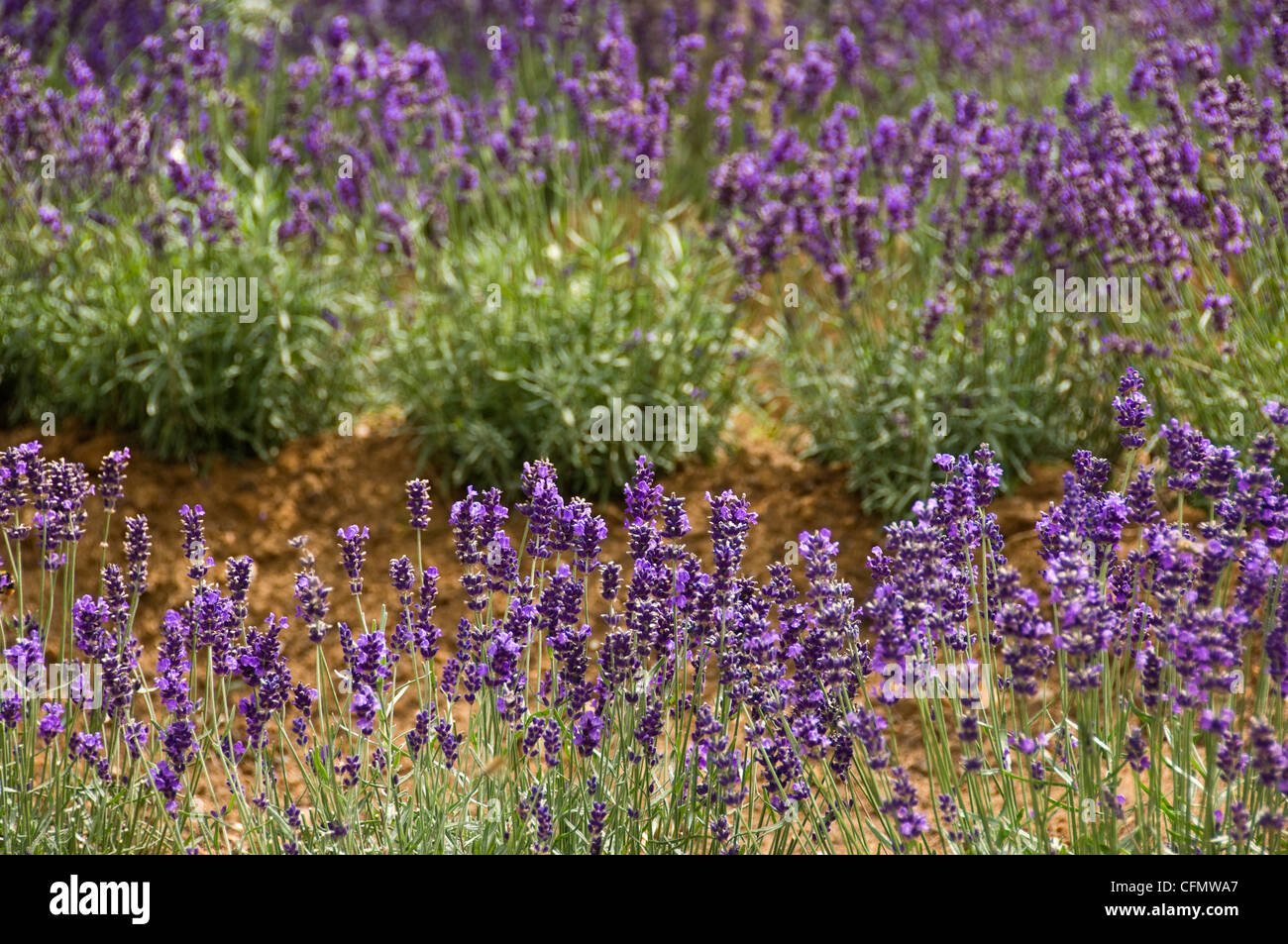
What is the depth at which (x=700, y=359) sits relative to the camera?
4434mm

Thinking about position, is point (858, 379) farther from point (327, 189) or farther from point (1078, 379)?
point (327, 189)

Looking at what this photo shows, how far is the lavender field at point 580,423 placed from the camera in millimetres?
2229

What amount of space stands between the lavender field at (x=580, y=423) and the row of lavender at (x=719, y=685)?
0.02 m

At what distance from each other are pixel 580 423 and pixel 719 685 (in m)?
2.02

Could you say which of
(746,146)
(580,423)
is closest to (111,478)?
(580,423)

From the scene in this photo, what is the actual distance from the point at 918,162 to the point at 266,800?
2947 mm

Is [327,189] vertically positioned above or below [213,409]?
above

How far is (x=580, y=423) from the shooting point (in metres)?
4.20

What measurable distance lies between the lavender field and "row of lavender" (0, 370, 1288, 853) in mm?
16

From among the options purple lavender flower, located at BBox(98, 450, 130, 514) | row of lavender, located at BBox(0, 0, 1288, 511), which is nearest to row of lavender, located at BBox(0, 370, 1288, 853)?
purple lavender flower, located at BBox(98, 450, 130, 514)

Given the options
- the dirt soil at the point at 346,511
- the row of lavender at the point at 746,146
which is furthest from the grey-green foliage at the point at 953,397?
the row of lavender at the point at 746,146

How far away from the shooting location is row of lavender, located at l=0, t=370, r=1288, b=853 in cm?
193
